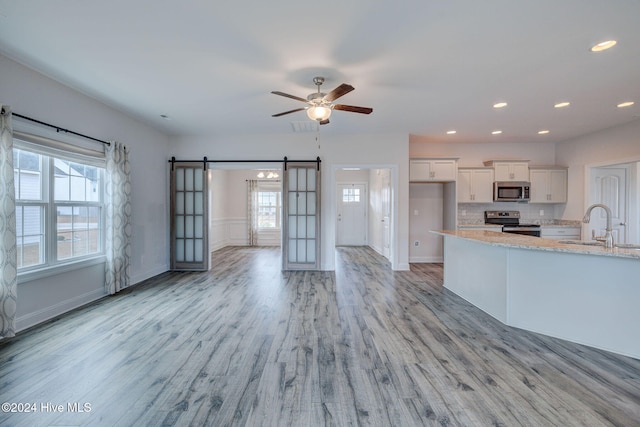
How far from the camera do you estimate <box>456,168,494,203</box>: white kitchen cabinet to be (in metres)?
6.05

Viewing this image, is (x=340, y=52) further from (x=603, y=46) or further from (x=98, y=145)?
(x=98, y=145)


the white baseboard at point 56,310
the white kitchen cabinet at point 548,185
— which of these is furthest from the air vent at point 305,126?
the white kitchen cabinet at point 548,185

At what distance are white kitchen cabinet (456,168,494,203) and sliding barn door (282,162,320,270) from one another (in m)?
3.22

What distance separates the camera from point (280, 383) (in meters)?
2.07

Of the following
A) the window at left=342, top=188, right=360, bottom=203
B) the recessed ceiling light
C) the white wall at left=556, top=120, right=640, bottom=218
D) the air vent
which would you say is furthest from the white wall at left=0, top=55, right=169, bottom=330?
the white wall at left=556, top=120, right=640, bottom=218

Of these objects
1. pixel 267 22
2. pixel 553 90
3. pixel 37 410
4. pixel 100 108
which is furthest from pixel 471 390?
pixel 100 108

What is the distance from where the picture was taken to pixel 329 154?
572 centimetres

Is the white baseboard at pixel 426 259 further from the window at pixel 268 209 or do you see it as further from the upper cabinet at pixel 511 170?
the window at pixel 268 209

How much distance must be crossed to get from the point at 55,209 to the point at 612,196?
9065 millimetres

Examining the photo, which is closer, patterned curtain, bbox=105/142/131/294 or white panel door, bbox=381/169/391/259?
patterned curtain, bbox=105/142/131/294

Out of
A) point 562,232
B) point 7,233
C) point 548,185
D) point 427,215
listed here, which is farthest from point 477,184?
point 7,233

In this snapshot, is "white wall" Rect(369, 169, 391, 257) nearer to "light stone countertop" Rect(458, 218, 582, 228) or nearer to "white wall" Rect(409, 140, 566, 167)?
→ "white wall" Rect(409, 140, 566, 167)

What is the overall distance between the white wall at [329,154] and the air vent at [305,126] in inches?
11.3

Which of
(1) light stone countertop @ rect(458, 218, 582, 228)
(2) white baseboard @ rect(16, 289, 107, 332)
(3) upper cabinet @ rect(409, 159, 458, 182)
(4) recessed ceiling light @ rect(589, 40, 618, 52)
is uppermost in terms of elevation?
(4) recessed ceiling light @ rect(589, 40, 618, 52)
